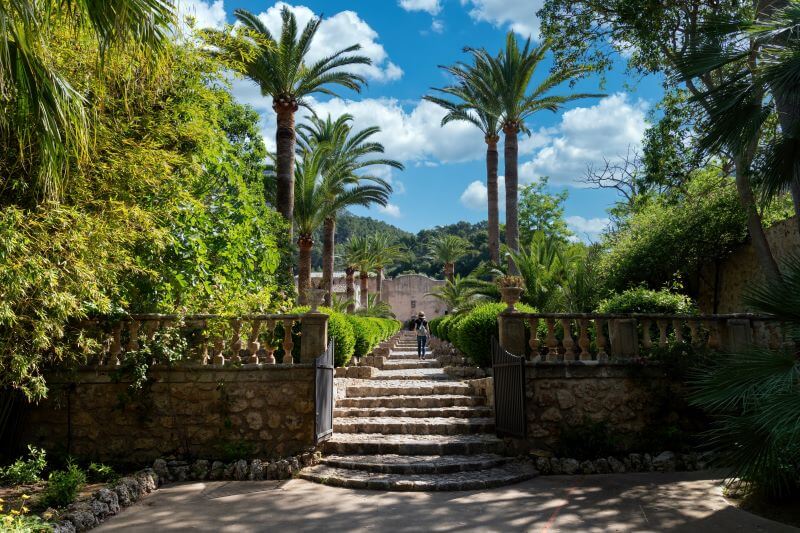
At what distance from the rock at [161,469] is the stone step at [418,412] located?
281cm

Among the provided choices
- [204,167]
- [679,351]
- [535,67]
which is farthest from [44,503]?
[535,67]

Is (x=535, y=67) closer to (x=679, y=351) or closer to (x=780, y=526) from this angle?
(x=679, y=351)

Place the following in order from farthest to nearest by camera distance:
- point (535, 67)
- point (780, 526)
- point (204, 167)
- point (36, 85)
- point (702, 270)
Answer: point (535, 67) < point (702, 270) < point (204, 167) < point (780, 526) < point (36, 85)

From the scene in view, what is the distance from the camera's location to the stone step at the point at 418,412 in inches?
370

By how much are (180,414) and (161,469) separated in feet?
2.61

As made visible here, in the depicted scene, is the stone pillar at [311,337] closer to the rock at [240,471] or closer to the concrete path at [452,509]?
the rock at [240,471]

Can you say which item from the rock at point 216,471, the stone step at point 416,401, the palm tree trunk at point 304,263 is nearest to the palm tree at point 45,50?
the rock at point 216,471

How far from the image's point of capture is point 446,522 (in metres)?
5.55

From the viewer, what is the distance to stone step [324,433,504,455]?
797cm

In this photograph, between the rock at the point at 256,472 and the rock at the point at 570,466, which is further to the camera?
the rock at the point at 570,466

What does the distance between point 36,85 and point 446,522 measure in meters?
5.35

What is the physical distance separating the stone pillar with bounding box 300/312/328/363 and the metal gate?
16 centimetres

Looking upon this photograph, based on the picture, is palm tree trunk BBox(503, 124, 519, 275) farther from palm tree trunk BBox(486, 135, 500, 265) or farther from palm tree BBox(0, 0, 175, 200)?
palm tree BBox(0, 0, 175, 200)

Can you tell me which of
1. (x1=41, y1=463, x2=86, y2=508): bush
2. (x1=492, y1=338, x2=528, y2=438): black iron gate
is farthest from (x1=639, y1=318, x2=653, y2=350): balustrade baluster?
(x1=41, y1=463, x2=86, y2=508): bush
